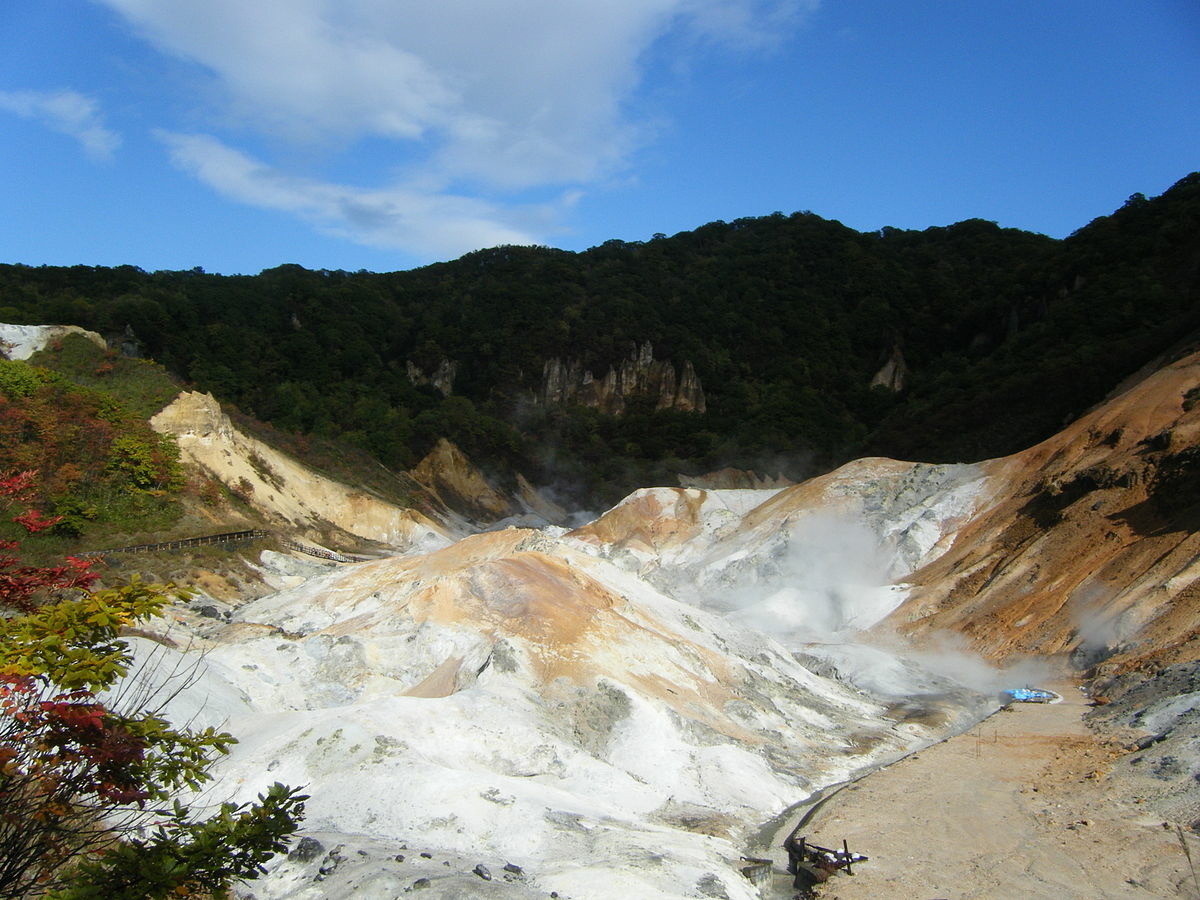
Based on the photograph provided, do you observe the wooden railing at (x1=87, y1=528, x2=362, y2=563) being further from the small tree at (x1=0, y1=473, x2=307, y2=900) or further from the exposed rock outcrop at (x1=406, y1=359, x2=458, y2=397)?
the exposed rock outcrop at (x1=406, y1=359, x2=458, y2=397)

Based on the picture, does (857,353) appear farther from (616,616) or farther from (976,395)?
(616,616)

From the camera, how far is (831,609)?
3653 centimetres

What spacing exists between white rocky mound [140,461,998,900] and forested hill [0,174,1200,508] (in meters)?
35.6

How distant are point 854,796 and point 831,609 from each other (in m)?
19.4

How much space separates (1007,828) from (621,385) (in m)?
96.5

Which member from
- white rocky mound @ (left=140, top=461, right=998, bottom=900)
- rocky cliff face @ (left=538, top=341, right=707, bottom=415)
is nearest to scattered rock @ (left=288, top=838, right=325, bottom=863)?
white rocky mound @ (left=140, top=461, right=998, bottom=900)

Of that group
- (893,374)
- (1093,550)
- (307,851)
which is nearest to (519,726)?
(307,851)

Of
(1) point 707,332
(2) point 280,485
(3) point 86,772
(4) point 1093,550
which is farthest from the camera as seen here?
(1) point 707,332

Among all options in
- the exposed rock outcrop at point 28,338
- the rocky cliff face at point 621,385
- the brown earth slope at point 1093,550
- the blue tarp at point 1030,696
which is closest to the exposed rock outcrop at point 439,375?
the rocky cliff face at point 621,385

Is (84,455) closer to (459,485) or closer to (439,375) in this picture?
(459,485)

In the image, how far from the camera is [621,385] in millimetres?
110938

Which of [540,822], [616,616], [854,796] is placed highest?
[616,616]

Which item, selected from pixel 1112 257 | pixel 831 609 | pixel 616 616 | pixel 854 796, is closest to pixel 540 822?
pixel 854 796

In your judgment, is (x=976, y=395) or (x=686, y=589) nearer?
(x=686, y=589)
